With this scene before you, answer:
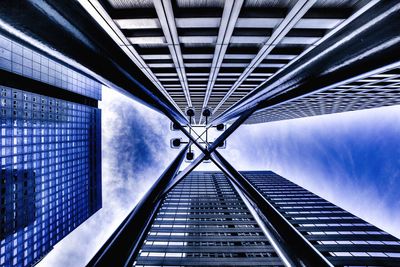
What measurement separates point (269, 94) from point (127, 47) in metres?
12.2

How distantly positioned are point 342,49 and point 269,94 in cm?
256

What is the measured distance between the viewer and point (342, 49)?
2.25 meters

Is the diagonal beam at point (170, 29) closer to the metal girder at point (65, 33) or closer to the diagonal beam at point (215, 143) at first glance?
the diagonal beam at point (215, 143)

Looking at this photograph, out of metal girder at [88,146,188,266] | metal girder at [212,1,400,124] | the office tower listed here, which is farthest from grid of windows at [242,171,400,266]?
the office tower

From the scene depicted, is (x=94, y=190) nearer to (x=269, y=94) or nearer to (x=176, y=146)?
(x=176, y=146)

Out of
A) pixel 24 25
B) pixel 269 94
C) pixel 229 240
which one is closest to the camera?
pixel 24 25

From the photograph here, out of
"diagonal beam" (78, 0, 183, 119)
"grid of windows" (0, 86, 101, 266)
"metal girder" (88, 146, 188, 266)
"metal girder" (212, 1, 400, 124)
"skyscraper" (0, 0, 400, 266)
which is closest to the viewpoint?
"metal girder" (212, 1, 400, 124)

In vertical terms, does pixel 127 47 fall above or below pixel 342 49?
above

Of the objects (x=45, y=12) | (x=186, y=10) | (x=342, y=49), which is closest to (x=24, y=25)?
(x=45, y=12)

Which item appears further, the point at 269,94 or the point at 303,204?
the point at 303,204

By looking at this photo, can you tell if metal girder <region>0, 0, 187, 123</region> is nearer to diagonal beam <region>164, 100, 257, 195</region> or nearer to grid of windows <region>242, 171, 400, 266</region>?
diagonal beam <region>164, 100, 257, 195</region>

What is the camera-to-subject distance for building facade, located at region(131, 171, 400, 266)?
38.4 metres

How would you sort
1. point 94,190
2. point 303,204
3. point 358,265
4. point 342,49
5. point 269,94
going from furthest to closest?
1. point 94,190
2. point 303,204
3. point 358,265
4. point 269,94
5. point 342,49

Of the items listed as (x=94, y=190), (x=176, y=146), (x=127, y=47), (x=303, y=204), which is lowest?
(x=94, y=190)
